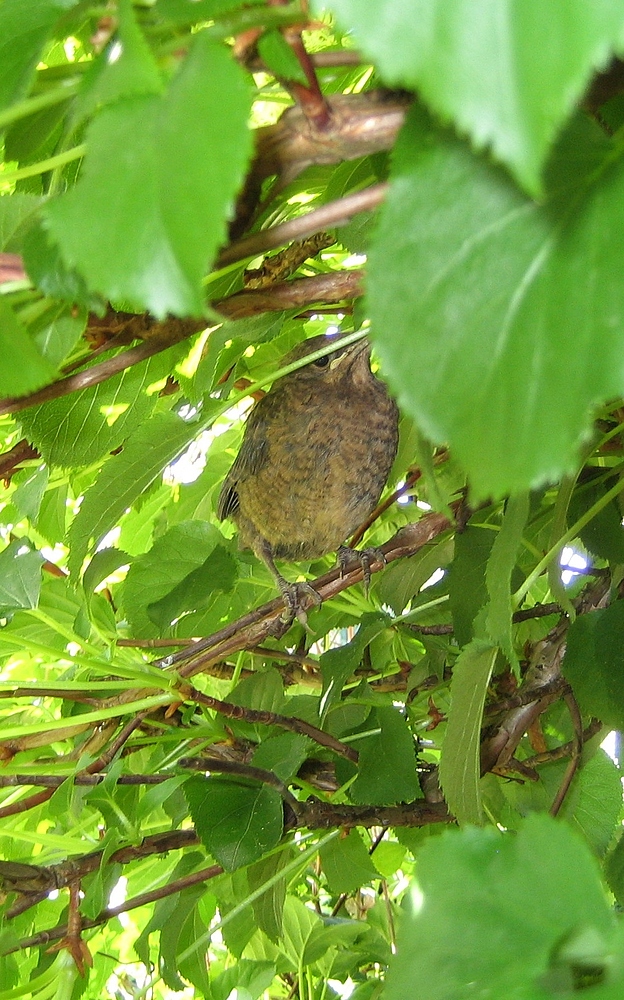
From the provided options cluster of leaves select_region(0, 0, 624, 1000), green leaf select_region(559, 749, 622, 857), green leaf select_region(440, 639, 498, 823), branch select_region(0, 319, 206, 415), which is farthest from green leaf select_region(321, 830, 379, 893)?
branch select_region(0, 319, 206, 415)

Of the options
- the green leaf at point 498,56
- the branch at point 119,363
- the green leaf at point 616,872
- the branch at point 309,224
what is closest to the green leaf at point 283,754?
the green leaf at point 616,872

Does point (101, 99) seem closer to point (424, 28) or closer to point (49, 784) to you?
point (424, 28)

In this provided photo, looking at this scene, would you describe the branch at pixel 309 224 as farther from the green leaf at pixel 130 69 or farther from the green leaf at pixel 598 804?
the green leaf at pixel 598 804

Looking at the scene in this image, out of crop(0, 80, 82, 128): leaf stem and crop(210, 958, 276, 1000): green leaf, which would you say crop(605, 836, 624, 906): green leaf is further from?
crop(0, 80, 82, 128): leaf stem

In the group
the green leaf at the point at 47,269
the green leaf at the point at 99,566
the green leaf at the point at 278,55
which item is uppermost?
the green leaf at the point at 278,55

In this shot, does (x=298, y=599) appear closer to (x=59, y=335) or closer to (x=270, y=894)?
(x=270, y=894)

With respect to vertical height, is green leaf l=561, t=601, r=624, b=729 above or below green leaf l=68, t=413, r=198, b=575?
below
